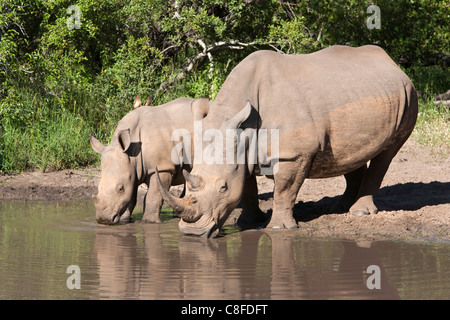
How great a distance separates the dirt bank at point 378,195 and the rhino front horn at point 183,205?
4.08ft

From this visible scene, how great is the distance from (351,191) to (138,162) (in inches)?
103

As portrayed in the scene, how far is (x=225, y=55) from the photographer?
14898 millimetres

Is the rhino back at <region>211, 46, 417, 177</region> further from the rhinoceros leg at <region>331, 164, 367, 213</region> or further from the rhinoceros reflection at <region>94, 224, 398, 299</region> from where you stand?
the rhinoceros reflection at <region>94, 224, 398, 299</region>

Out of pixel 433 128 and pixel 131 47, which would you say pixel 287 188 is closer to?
pixel 433 128

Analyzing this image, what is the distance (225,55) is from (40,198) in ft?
18.0

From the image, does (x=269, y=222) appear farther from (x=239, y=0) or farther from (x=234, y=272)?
(x=239, y=0)

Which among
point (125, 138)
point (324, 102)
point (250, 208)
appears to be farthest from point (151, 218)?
point (324, 102)

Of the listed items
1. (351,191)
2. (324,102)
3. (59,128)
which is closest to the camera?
(324,102)

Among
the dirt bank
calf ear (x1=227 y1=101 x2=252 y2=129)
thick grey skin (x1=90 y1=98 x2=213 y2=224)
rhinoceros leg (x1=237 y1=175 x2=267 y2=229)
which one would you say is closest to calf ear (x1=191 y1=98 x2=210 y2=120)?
thick grey skin (x1=90 y1=98 x2=213 y2=224)

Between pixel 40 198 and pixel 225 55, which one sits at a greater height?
pixel 225 55

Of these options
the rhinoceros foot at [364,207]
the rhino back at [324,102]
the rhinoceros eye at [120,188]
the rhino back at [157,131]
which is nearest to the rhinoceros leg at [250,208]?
the rhino back at [324,102]

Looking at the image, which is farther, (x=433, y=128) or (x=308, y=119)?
(x=433, y=128)

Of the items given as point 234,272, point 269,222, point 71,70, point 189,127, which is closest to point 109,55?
point 71,70

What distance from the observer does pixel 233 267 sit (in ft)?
21.6
